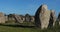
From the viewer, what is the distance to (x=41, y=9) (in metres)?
28.5

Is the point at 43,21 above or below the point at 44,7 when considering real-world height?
below

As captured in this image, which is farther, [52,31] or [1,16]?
[1,16]

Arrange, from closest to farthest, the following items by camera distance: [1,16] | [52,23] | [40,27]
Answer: [40,27] → [52,23] → [1,16]

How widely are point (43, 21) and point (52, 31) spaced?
5.21 metres

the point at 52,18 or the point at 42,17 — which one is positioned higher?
the point at 42,17

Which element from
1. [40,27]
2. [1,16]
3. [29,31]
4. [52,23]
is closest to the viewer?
[29,31]

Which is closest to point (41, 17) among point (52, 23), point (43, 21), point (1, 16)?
point (43, 21)

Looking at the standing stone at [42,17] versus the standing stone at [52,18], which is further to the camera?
the standing stone at [52,18]

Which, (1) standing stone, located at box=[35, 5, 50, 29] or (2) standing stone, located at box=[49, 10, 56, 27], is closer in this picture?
(1) standing stone, located at box=[35, 5, 50, 29]

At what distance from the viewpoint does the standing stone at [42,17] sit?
27.9m

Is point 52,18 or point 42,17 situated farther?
point 52,18

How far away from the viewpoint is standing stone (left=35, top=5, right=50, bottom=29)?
1099 inches

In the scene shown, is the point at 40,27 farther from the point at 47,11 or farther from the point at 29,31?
the point at 29,31

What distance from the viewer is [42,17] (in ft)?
92.7
